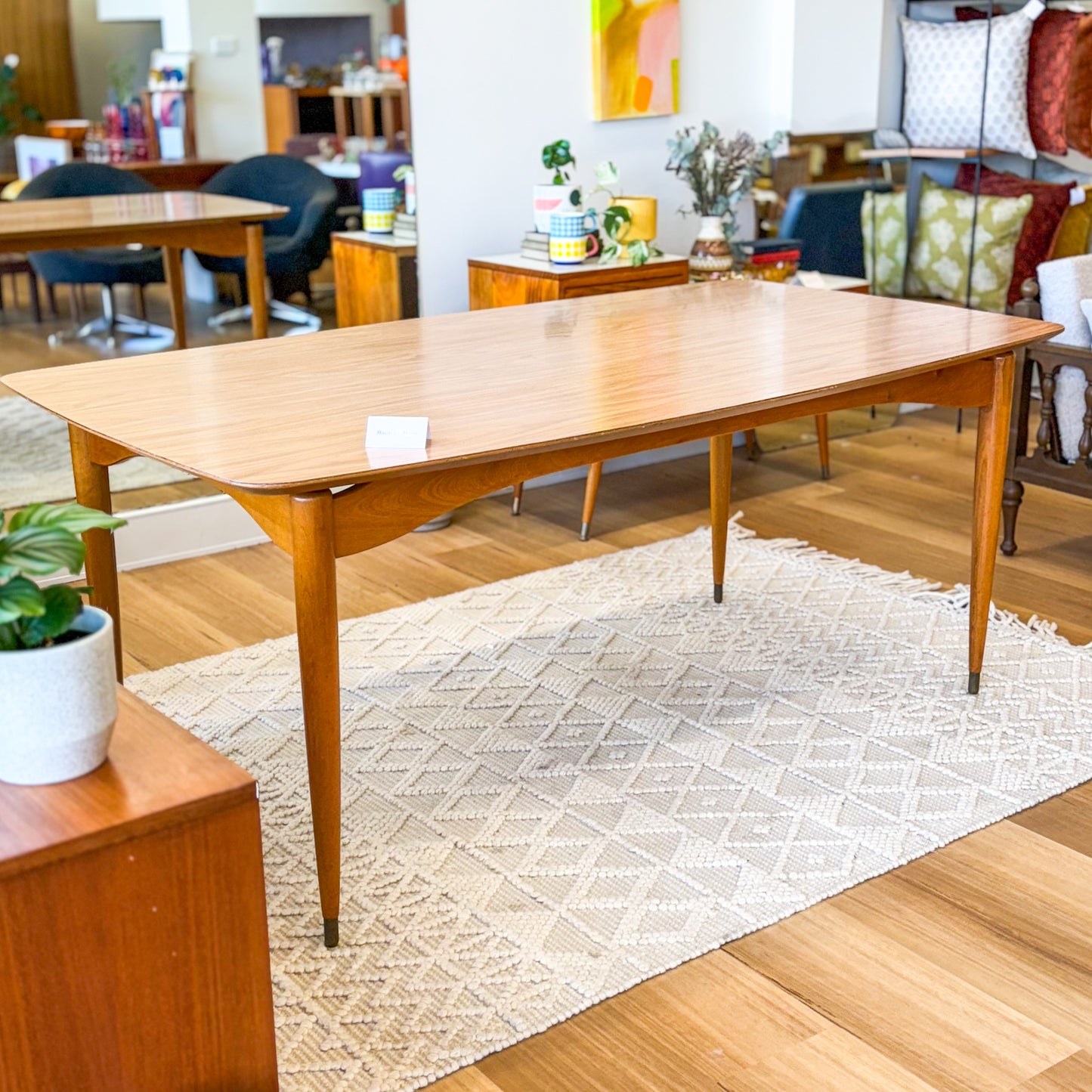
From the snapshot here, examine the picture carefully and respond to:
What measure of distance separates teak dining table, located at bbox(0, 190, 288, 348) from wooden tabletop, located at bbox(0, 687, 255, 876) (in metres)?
2.20

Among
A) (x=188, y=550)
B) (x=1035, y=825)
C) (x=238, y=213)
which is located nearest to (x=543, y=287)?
(x=238, y=213)

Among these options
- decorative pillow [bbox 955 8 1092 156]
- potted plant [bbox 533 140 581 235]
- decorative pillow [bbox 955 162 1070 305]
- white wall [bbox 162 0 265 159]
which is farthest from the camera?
decorative pillow [bbox 955 162 1070 305]

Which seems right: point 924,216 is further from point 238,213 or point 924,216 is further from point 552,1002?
point 552,1002

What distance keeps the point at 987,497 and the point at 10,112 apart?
240cm

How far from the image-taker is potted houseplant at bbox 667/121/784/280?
14.2 feet

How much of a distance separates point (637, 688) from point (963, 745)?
0.67 metres

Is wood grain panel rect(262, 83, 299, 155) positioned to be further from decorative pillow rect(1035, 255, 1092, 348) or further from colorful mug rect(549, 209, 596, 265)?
decorative pillow rect(1035, 255, 1092, 348)

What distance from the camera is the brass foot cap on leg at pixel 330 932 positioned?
2088 millimetres

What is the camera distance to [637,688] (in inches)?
117

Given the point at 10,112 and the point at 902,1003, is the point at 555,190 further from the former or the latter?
the point at 902,1003

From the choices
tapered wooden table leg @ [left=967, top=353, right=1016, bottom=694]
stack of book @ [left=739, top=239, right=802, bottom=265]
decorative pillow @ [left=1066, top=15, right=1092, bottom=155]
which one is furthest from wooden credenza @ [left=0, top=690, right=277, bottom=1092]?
decorative pillow @ [left=1066, top=15, right=1092, bottom=155]

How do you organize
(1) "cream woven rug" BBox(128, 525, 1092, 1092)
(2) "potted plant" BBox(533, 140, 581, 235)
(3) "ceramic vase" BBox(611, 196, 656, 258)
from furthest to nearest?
(3) "ceramic vase" BBox(611, 196, 656, 258) < (2) "potted plant" BBox(533, 140, 581, 235) < (1) "cream woven rug" BBox(128, 525, 1092, 1092)

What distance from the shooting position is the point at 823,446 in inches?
177

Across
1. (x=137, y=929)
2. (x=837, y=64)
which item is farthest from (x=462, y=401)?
(x=837, y=64)
